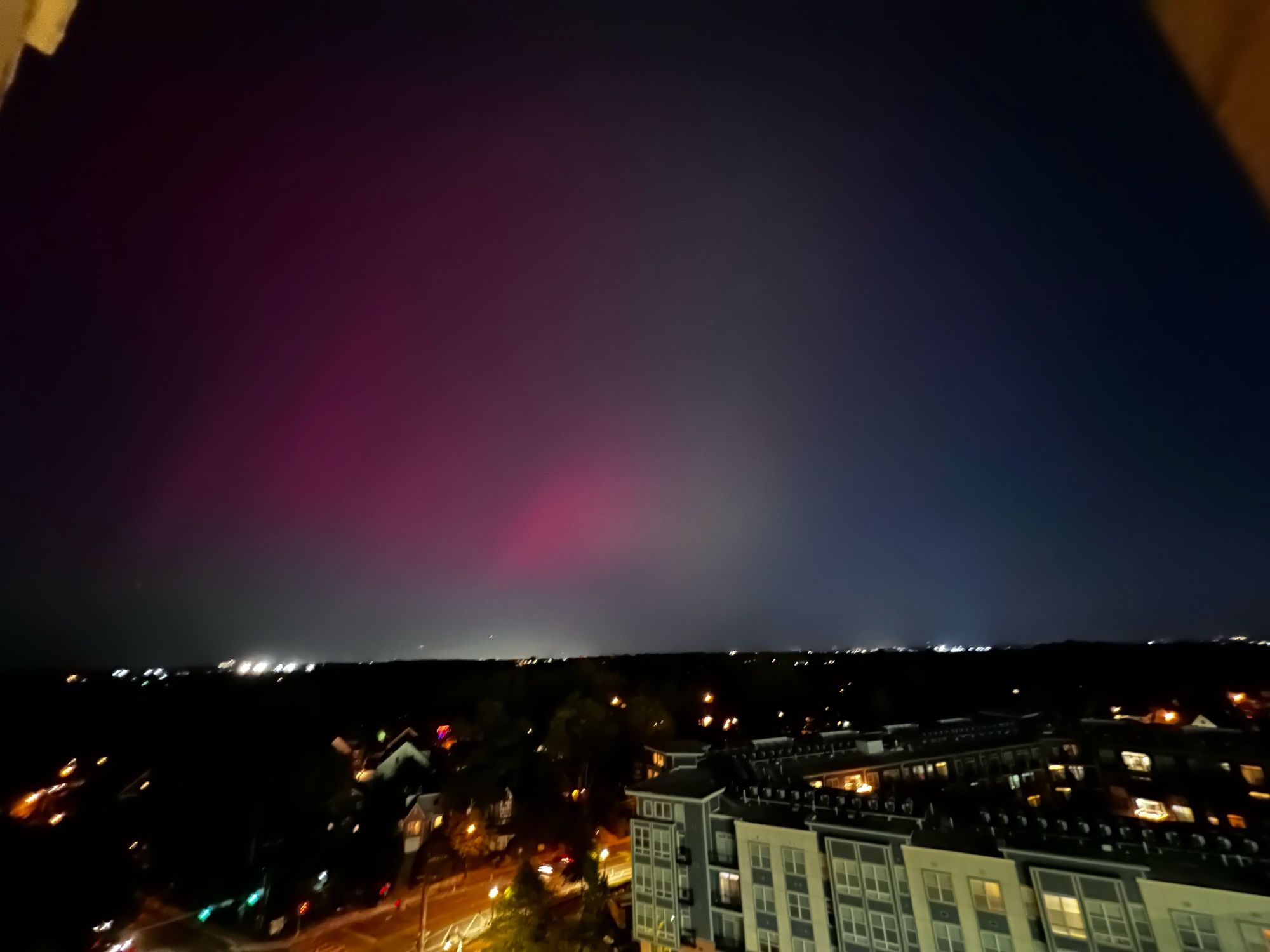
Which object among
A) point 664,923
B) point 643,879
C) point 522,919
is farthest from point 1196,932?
point 522,919

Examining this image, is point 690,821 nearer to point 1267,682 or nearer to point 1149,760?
point 1149,760

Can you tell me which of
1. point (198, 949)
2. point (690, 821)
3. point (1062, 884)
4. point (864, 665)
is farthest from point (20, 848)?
point (864, 665)

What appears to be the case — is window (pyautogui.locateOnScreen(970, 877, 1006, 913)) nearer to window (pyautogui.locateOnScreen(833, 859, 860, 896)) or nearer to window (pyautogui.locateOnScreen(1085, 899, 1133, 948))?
window (pyautogui.locateOnScreen(1085, 899, 1133, 948))

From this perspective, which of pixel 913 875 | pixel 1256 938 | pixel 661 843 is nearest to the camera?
pixel 1256 938

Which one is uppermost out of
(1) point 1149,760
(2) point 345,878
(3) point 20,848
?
(1) point 1149,760

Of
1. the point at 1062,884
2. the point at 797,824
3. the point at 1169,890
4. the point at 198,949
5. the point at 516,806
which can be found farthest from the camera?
the point at 516,806

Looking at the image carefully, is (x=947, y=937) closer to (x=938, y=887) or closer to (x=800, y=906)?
(x=938, y=887)

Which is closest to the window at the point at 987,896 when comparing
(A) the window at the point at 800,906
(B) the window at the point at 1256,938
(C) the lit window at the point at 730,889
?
(B) the window at the point at 1256,938
